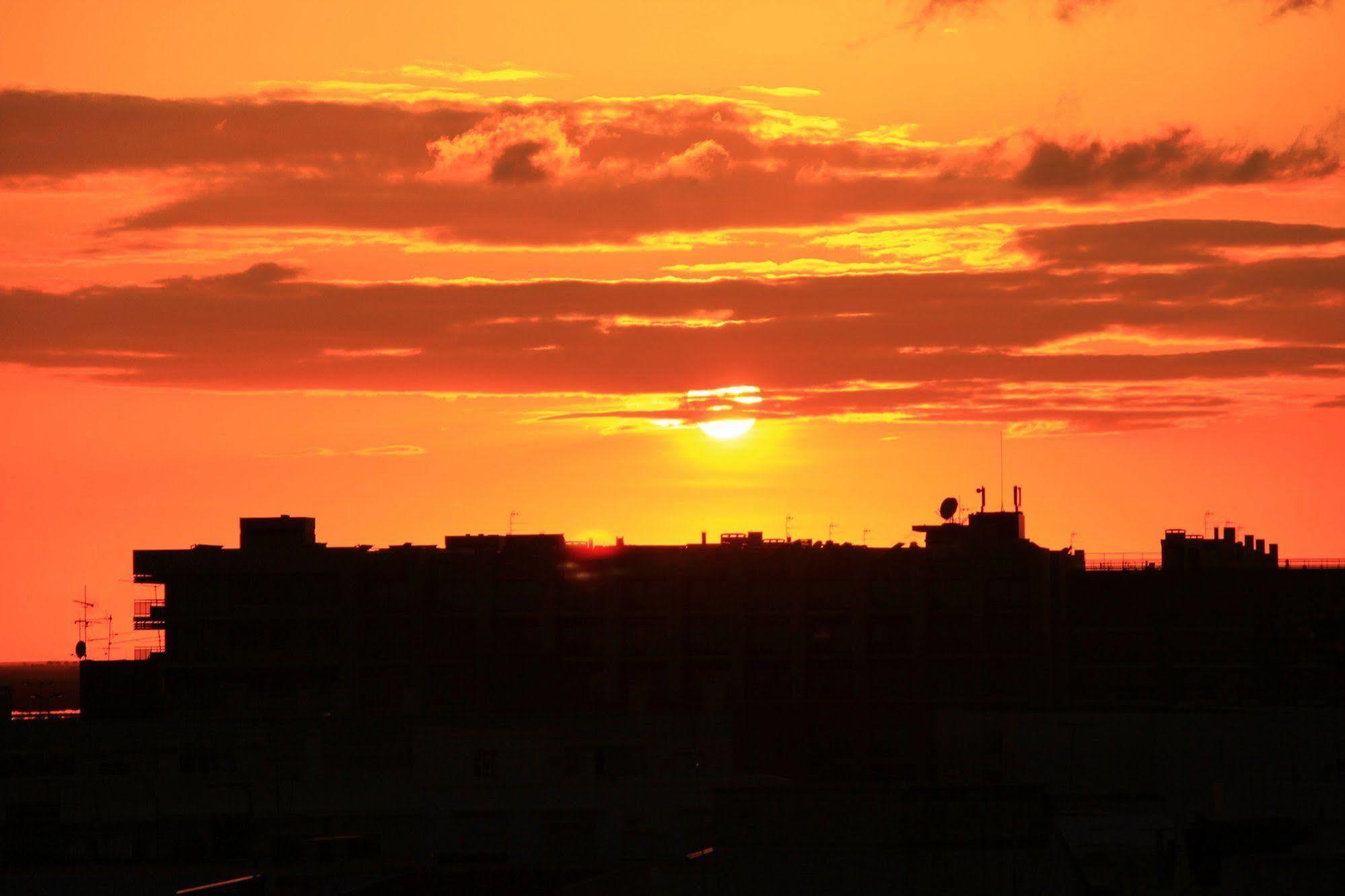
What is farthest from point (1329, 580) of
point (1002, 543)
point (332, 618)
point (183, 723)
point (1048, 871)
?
point (1048, 871)

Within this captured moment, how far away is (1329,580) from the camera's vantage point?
167m

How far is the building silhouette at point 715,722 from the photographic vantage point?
48.8 m

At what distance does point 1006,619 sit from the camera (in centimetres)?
15962

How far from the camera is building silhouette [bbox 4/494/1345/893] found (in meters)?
48.8

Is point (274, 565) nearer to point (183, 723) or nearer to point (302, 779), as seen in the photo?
point (183, 723)

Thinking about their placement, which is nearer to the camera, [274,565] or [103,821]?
[103,821]

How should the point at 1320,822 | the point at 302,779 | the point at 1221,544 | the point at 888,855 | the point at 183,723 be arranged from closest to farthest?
the point at 888,855
the point at 1320,822
the point at 302,779
the point at 183,723
the point at 1221,544

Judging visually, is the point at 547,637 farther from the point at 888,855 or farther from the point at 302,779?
the point at 888,855

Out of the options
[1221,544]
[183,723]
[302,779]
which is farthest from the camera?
[1221,544]

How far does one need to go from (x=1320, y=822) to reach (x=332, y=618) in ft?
370

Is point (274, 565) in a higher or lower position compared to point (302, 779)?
higher

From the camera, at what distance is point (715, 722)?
8925 centimetres

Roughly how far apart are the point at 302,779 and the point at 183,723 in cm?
1552

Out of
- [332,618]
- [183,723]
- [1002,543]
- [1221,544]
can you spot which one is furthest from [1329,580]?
[183,723]
